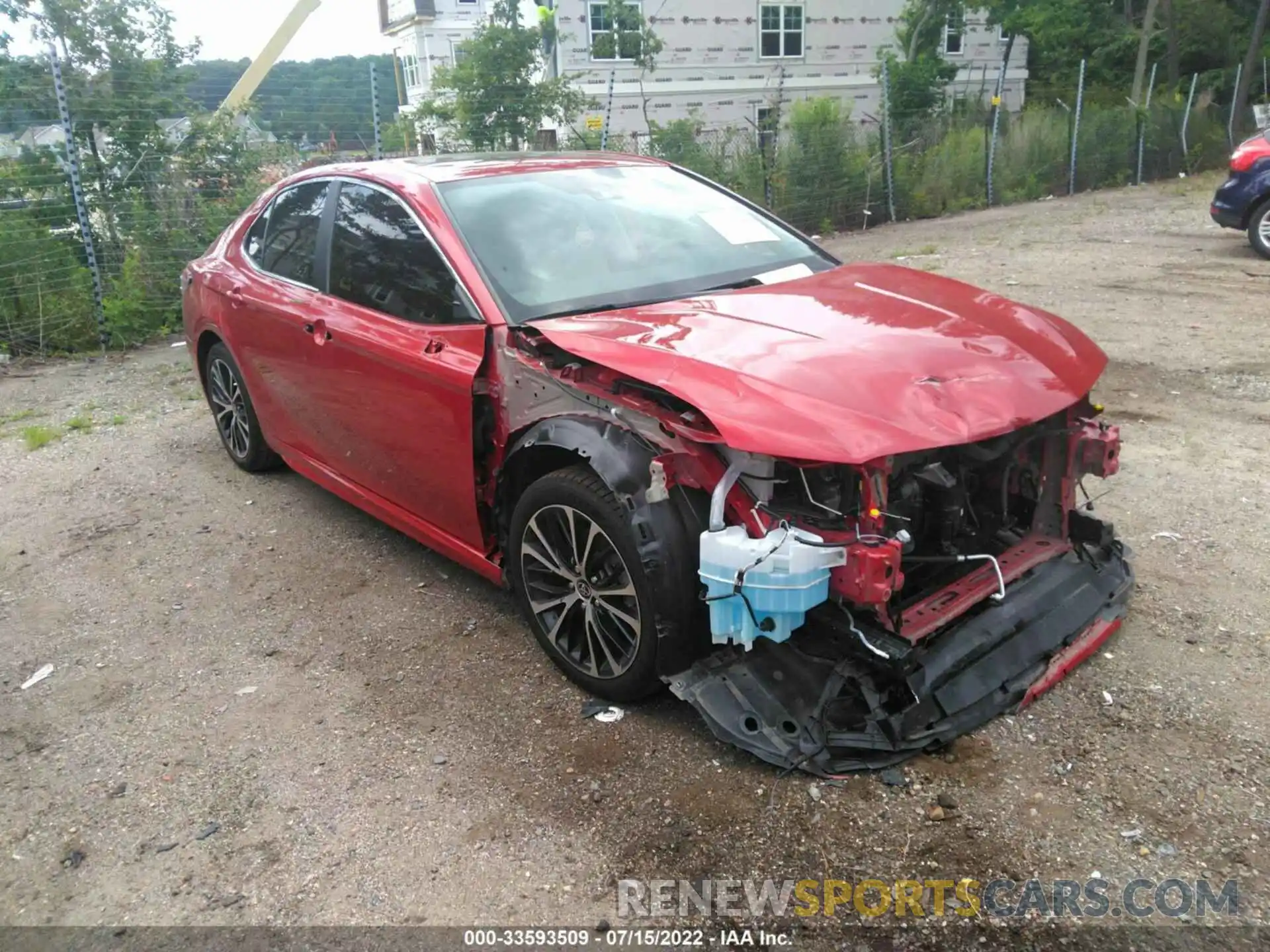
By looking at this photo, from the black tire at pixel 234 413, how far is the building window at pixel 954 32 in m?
27.1

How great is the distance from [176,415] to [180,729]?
Answer: 4437 millimetres

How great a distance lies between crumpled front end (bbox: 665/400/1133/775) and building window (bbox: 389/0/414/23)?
39.6 metres

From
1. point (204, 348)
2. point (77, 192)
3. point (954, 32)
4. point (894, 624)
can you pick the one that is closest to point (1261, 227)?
point (894, 624)

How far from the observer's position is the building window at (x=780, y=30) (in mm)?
27797

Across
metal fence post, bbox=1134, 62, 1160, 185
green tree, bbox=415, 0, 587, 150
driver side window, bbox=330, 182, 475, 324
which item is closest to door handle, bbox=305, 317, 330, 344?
driver side window, bbox=330, 182, 475, 324

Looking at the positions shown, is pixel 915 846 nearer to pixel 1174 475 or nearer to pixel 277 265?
pixel 1174 475

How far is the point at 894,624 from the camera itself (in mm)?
2855

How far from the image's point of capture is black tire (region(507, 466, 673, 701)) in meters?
3.01

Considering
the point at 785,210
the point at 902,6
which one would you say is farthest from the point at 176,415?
the point at 902,6

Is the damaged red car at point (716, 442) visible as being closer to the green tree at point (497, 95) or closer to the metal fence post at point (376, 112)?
the metal fence post at point (376, 112)

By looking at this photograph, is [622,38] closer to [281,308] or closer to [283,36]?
[283,36]

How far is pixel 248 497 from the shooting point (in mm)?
5531

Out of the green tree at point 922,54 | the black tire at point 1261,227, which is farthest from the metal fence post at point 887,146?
the green tree at point 922,54

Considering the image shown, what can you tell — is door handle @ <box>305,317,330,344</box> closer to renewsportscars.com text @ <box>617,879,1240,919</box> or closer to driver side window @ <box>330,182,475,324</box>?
driver side window @ <box>330,182,475,324</box>
